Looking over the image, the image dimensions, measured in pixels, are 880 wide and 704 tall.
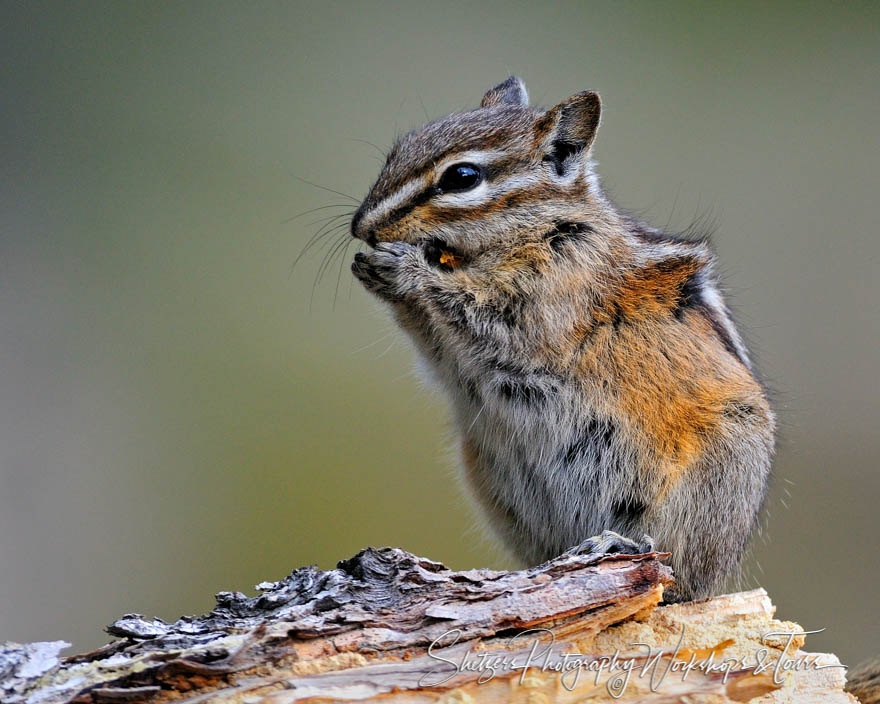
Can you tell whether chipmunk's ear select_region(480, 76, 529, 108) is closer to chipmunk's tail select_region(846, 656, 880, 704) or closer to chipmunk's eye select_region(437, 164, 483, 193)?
chipmunk's eye select_region(437, 164, 483, 193)

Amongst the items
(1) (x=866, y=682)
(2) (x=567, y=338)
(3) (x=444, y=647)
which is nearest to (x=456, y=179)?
(2) (x=567, y=338)

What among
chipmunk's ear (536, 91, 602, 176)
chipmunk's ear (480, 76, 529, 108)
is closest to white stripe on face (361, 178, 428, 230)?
chipmunk's ear (536, 91, 602, 176)

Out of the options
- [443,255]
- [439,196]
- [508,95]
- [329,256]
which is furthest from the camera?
[329,256]

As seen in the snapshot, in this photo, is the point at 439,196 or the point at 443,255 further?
the point at 443,255

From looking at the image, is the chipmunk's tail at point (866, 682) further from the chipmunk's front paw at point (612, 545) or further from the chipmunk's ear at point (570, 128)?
the chipmunk's ear at point (570, 128)

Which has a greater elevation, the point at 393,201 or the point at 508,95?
the point at 508,95

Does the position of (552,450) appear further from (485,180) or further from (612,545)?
(485,180)
